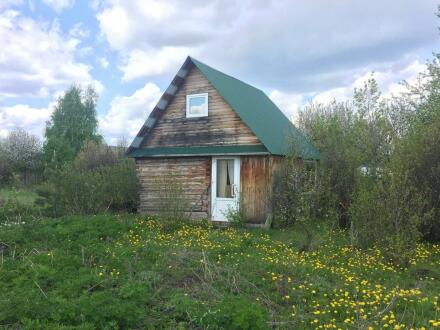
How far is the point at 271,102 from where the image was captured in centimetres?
2189

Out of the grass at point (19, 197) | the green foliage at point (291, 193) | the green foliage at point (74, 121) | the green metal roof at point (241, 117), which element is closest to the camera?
the green foliage at point (291, 193)

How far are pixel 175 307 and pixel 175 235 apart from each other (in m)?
5.84

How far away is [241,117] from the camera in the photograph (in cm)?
1493

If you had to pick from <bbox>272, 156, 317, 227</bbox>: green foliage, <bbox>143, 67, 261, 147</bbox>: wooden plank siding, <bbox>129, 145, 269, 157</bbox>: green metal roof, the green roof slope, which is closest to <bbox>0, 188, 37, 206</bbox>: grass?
<bbox>129, 145, 269, 157</bbox>: green metal roof

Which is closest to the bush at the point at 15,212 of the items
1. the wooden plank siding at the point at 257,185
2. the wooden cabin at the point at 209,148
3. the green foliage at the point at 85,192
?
the green foliage at the point at 85,192

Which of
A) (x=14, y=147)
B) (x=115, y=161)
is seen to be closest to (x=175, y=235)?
(x=115, y=161)

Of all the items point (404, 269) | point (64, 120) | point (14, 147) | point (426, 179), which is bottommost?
point (404, 269)

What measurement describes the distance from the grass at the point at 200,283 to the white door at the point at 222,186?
4.55 meters

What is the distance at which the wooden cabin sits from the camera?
48.2 ft

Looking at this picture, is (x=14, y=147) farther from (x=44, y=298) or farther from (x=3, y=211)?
(x=44, y=298)

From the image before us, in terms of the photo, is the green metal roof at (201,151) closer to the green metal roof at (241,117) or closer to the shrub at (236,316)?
the green metal roof at (241,117)

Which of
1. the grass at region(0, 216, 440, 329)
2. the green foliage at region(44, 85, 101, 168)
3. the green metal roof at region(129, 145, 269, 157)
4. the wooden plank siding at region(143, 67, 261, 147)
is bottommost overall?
the grass at region(0, 216, 440, 329)

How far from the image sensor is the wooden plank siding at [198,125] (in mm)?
15203

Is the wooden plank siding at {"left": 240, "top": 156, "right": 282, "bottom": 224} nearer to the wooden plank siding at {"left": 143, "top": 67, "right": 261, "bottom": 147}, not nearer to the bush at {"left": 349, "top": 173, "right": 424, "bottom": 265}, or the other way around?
the wooden plank siding at {"left": 143, "top": 67, "right": 261, "bottom": 147}
